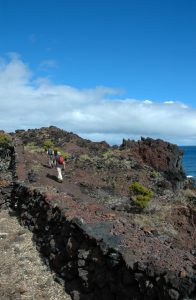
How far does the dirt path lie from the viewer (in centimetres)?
1107

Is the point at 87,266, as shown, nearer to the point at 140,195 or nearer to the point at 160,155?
the point at 140,195

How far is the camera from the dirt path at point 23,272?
1107cm

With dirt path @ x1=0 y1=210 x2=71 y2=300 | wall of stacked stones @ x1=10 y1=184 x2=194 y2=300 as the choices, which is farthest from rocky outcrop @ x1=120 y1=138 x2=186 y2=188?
wall of stacked stones @ x1=10 y1=184 x2=194 y2=300

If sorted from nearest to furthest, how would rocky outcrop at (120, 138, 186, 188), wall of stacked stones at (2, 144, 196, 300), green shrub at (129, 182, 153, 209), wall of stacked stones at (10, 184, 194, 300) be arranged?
wall of stacked stones at (2, 144, 196, 300) < wall of stacked stones at (10, 184, 194, 300) < green shrub at (129, 182, 153, 209) < rocky outcrop at (120, 138, 186, 188)

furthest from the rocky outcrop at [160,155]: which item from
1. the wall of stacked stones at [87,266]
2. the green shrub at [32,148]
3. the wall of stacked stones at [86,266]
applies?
the wall of stacked stones at [86,266]

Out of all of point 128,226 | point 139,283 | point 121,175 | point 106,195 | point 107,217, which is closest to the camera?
point 139,283

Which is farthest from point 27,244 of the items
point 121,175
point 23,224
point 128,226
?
point 121,175

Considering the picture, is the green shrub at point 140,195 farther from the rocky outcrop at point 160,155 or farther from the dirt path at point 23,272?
the rocky outcrop at point 160,155

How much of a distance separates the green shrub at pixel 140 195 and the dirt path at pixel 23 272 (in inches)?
389

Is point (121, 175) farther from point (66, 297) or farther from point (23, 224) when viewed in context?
point (66, 297)

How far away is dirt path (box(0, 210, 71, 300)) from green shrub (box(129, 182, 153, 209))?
9.89m

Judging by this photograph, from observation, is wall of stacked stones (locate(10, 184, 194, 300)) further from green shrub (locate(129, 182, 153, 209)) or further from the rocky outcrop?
the rocky outcrop

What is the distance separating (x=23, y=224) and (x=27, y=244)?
8.38 feet

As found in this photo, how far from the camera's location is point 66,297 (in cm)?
1083
